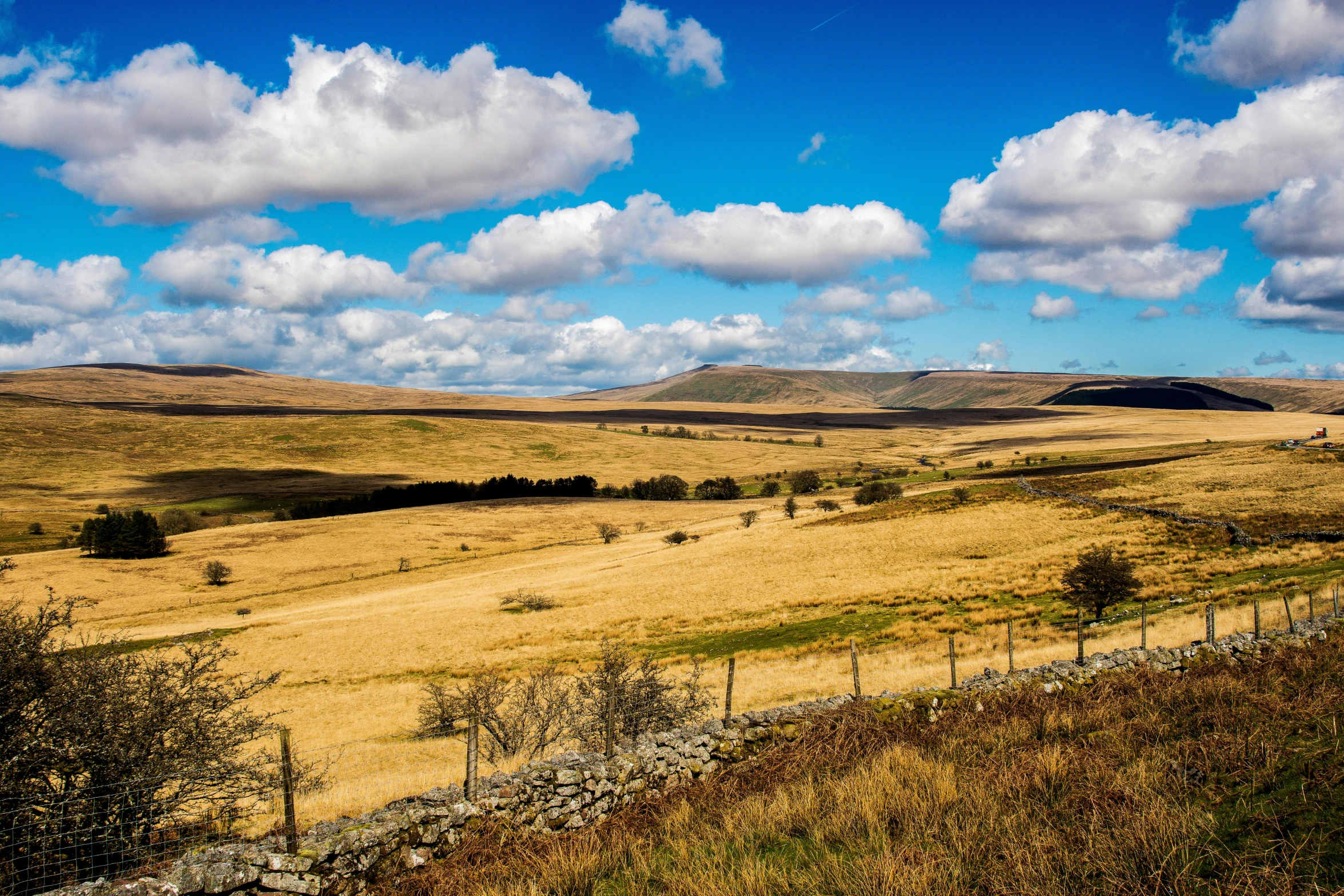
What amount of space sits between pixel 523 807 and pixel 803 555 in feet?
156

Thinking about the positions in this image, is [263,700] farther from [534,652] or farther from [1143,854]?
[1143,854]

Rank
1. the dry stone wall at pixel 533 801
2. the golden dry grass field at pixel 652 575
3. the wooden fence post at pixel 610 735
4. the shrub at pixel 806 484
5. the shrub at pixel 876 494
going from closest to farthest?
the dry stone wall at pixel 533 801 → the wooden fence post at pixel 610 735 → the golden dry grass field at pixel 652 575 → the shrub at pixel 876 494 → the shrub at pixel 806 484

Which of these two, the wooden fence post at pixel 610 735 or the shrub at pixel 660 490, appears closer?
the wooden fence post at pixel 610 735

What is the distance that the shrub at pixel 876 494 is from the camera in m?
82.4

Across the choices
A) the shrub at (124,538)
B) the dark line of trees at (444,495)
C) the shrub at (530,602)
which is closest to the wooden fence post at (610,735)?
the shrub at (530,602)

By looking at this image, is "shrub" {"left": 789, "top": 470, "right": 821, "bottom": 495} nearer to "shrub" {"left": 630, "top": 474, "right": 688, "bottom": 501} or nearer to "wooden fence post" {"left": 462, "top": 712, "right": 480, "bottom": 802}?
"shrub" {"left": 630, "top": 474, "right": 688, "bottom": 501}

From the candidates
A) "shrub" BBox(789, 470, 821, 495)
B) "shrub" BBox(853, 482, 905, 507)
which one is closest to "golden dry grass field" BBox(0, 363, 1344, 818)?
"shrub" BBox(789, 470, 821, 495)

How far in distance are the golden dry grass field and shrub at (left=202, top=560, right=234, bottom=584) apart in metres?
1.02

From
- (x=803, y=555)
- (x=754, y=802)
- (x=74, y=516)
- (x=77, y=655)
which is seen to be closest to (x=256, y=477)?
(x=74, y=516)

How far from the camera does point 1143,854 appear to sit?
5648 mm

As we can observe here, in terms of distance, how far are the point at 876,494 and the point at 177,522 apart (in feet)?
286

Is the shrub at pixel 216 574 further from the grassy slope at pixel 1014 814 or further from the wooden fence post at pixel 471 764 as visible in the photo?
the grassy slope at pixel 1014 814

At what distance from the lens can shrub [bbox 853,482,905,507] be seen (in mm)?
82375

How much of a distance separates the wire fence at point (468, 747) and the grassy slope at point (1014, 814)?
244cm
